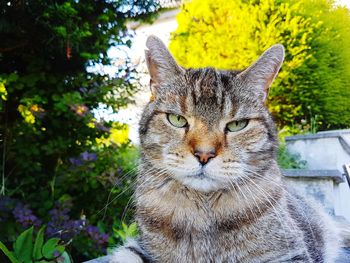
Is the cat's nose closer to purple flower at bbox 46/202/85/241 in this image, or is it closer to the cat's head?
the cat's head

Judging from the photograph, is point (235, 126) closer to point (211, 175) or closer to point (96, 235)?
point (211, 175)

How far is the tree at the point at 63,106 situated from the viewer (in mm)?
1786

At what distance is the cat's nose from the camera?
1078 mm

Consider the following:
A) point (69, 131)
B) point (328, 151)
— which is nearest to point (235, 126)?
point (69, 131)

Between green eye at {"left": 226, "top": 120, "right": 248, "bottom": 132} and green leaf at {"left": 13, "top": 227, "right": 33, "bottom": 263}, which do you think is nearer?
green eye at {"left": 226, "top": 120, "right": 248, "bottom": 132}

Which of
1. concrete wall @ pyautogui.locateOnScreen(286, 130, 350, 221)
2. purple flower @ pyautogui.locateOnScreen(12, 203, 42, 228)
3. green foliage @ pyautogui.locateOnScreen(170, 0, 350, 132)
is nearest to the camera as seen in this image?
purple flower @ pyautogui.locateOnScreen(12, 203, 42, 228)

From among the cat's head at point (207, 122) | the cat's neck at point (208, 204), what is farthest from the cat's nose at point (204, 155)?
the cat's neck at point (208, 204)

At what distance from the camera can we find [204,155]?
1.08m

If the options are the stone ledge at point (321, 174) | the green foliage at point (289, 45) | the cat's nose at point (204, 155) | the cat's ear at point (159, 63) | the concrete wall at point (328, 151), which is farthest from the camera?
the green foliage at point (289, 45)

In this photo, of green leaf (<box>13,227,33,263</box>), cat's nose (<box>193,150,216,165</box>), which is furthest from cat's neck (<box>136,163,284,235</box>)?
green leaf (<box>13,227,33,263</box>)

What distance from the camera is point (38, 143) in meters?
1.93

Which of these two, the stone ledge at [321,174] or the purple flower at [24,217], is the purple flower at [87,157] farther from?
the stone ledge at [321,174]

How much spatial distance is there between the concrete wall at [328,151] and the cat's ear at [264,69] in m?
1.79

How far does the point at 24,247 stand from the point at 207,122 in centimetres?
80
